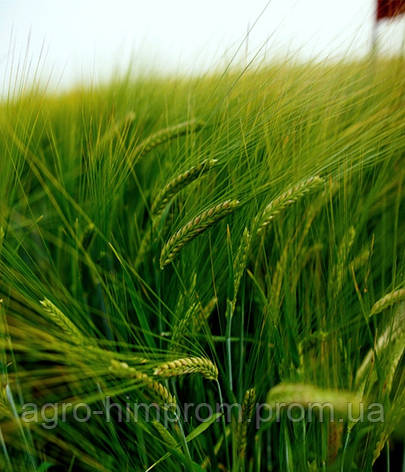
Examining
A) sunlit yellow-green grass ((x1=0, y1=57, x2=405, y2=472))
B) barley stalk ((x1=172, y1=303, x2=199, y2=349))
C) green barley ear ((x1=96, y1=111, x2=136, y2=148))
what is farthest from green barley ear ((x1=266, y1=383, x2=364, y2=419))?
green barley ear ((x1=96, y1=111, x2=136, y2=148))

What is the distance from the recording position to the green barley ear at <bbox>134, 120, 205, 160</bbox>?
572mm

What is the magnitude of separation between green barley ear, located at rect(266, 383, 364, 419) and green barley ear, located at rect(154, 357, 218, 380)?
0.06 m

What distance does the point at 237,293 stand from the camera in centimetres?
55

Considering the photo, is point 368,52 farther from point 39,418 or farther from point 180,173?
point 39,418

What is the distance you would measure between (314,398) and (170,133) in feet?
1.20

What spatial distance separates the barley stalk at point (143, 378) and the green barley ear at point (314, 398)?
92mm

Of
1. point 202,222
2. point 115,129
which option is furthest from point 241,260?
point 115,129

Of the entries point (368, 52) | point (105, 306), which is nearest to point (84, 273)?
point (105, 306)

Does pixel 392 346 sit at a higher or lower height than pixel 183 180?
lower

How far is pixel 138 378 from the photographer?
1.20 feet

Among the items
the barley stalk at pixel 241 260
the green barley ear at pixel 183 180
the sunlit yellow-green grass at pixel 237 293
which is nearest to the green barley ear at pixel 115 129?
the sunlit yellow-green grass at pixel 237 293

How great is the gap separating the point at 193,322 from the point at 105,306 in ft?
0.53

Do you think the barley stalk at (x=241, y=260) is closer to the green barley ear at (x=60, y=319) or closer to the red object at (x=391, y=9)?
the green barley ear at (x=60, y=319)

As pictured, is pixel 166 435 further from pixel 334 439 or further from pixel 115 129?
pixel 115 129
